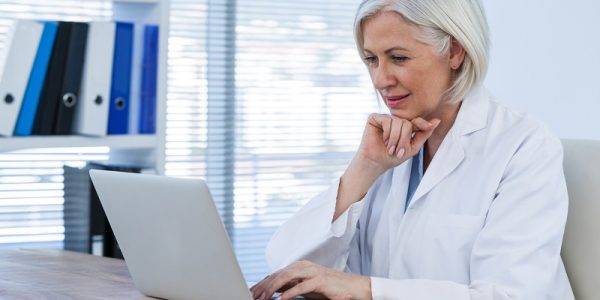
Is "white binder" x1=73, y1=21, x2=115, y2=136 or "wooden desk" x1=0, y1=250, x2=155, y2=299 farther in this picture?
"white binder" x1=73, y1=21, x2=115, y2=136

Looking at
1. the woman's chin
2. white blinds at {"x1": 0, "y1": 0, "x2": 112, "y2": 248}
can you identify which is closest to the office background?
white blinds at {"x1": 0, "y1": 0, "x2": 112, "y2": 248}

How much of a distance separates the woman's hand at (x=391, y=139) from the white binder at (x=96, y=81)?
2.81ft

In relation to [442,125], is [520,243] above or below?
below

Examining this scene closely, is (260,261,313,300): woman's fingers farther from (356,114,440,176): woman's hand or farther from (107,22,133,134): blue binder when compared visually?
(107,22,133,134): blue binder

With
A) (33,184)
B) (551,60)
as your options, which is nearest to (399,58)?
(551,60)

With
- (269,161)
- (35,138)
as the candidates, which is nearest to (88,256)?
(35,138)

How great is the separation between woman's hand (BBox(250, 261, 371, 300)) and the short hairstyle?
479 mm

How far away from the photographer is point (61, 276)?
190 centimetres

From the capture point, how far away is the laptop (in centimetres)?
141

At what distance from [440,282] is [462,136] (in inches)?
14.4

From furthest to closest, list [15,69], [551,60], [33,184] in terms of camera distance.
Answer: [33,184] → [551,60] → [15,69]

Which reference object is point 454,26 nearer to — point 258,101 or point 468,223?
point 468,223

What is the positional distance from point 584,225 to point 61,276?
40.7 inches

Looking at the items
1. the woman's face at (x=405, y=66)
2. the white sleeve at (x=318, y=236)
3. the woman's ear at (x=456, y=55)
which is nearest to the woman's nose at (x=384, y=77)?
the woman's face at (x=405, y=66)
